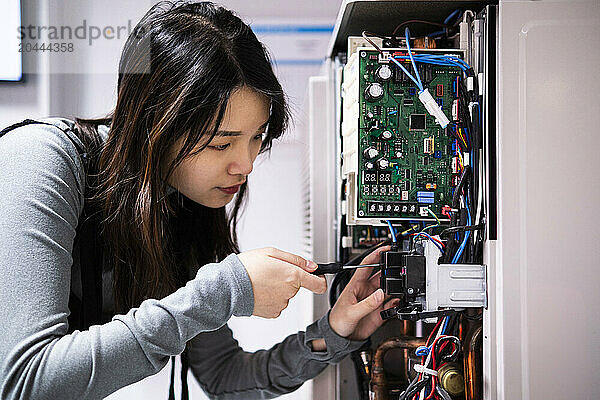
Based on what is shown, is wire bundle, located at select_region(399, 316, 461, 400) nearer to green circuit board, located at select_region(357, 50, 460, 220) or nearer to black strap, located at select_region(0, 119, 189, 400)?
green circuit board, located at select_region(357, 50, 460, 220)

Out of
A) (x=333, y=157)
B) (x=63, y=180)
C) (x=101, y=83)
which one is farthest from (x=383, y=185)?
(x=101, y=83)

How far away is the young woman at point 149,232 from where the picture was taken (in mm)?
966

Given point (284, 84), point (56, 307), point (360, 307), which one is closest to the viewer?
point (56, 307)

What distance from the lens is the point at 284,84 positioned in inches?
78.4

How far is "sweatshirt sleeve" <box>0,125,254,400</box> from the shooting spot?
37.4 inches

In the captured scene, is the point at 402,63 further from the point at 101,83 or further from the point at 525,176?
the point at 101,83

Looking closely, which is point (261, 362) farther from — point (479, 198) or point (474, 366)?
point (479, 198)

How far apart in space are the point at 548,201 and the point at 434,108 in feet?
0.85

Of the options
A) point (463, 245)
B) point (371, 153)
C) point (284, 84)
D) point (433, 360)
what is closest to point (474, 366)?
point (433, 360)

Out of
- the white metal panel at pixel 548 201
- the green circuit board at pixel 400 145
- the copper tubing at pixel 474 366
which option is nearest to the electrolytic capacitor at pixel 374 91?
the green circuit board at pixel 400 145

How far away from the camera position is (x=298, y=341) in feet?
4.75

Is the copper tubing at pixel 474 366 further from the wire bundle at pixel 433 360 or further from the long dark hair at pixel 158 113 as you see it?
the long dark hair at pixel 158 113

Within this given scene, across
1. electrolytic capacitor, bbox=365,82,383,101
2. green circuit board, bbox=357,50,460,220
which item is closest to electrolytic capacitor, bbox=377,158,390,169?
green circuit board, bbox=357,50,460,220

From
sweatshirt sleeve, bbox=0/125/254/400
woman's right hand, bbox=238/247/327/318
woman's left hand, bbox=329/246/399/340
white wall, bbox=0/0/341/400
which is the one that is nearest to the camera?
sweatshirt sleeve, bbox=0/125/254/400
